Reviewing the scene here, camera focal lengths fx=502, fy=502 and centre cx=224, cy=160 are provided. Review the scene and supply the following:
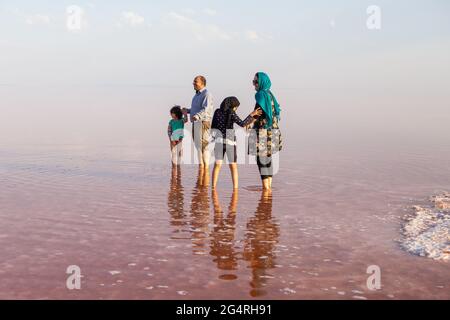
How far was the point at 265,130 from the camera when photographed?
9617 millimetres

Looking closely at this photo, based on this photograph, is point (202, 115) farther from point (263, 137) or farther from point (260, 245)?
point (260, 245)

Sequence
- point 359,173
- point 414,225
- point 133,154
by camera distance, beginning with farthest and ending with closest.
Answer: point 133,154 → point 359,173 → point 414,225

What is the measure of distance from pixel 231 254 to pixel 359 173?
24.3 ft

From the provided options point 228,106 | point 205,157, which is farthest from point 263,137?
point 205,157

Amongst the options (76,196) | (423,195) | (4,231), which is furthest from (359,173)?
(4,231)

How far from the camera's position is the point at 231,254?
17.9ft

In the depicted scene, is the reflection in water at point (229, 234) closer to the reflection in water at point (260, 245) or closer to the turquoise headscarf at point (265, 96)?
the reflection in water at point (260, 245)

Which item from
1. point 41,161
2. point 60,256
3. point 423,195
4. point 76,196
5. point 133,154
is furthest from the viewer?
point 133,154

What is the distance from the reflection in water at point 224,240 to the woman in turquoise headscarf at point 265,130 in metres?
1.49

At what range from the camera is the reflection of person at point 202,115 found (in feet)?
36.0

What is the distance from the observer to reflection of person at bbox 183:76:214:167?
10961 mm

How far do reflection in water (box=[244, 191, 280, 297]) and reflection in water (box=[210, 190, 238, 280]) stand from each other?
0.18 m

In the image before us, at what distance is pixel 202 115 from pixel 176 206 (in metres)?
3.45

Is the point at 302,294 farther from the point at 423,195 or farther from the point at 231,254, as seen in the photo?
the point at 423,195
